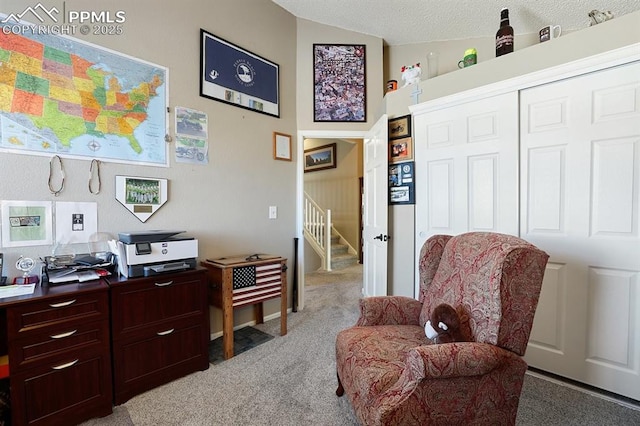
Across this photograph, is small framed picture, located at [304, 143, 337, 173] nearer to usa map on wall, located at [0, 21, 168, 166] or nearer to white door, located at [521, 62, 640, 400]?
usa map on wall, located at [0, 21, 168, 166]

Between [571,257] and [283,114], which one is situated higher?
[283,114]

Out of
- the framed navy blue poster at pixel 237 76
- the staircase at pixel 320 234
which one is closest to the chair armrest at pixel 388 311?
the framed navy blue poster at pixel 237 76

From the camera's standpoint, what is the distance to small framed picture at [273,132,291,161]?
3.10m

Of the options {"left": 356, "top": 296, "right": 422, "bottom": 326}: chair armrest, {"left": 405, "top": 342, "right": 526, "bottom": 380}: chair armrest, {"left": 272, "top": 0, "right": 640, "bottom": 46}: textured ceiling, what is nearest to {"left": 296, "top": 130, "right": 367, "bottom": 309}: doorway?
{"left": 272, "top": 0, "right": 640, "bottom": 46}: textured ceiling

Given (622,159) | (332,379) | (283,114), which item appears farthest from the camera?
(283,114)

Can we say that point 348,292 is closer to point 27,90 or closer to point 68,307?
point 68,307

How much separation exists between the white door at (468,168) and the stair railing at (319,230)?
115 inches

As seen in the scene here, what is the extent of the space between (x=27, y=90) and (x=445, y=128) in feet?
9.42

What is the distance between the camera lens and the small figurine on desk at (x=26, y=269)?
63.6 inches

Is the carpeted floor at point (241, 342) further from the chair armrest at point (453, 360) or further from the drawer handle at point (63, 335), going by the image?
the chair armrest at point (453, 360)

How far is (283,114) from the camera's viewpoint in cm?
318

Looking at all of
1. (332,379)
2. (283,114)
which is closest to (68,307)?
(332,379)

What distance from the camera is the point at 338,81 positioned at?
3.32 meters

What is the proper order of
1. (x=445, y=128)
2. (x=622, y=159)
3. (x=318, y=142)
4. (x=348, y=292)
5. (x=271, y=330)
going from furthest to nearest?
(x=318, y=142) → (x=348, y=292) → (x=271, y=330) → (x=445, y=128) → (x=622, y=159)
